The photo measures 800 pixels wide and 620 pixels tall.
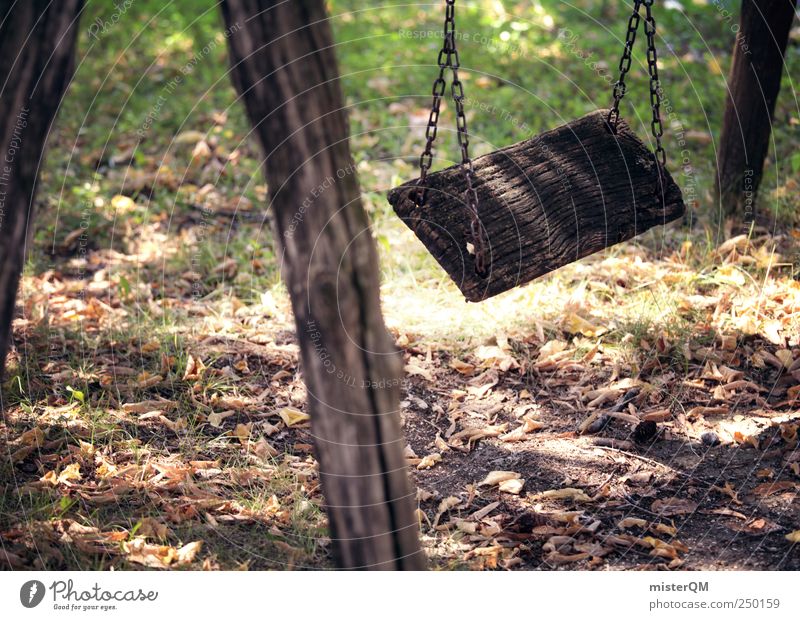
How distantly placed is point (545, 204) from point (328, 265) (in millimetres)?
1375

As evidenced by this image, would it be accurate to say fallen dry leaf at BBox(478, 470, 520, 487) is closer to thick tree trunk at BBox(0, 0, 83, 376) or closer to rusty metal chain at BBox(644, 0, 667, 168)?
rusty metal chain at BBox(644, 0, 667, 168)

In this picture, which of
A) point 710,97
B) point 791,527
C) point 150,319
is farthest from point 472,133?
point 791,527

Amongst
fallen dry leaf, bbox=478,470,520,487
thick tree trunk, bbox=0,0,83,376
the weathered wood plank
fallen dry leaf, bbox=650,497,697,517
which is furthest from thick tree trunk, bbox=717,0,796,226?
thick tree trunk, bbox=0,0,83,376

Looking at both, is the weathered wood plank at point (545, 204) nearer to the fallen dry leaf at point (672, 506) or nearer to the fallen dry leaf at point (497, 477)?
the fallen dry leaf at point (497, 477)

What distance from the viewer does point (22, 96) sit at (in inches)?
105

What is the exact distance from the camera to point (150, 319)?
14.0ft

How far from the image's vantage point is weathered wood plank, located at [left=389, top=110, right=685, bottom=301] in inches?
120

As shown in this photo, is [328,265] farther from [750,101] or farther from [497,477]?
[750,101]

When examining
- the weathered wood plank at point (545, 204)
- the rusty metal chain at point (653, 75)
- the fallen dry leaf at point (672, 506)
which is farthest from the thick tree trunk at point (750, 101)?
the fallen dry leaf at point (672, 506)

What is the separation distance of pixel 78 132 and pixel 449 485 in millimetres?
4514

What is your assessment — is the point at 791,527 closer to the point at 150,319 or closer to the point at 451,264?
the point at 451,264

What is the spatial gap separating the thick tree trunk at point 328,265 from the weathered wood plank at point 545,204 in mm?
782

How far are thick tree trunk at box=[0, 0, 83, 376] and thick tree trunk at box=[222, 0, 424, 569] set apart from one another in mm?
866

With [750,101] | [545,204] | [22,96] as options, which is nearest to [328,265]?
[22,96]
